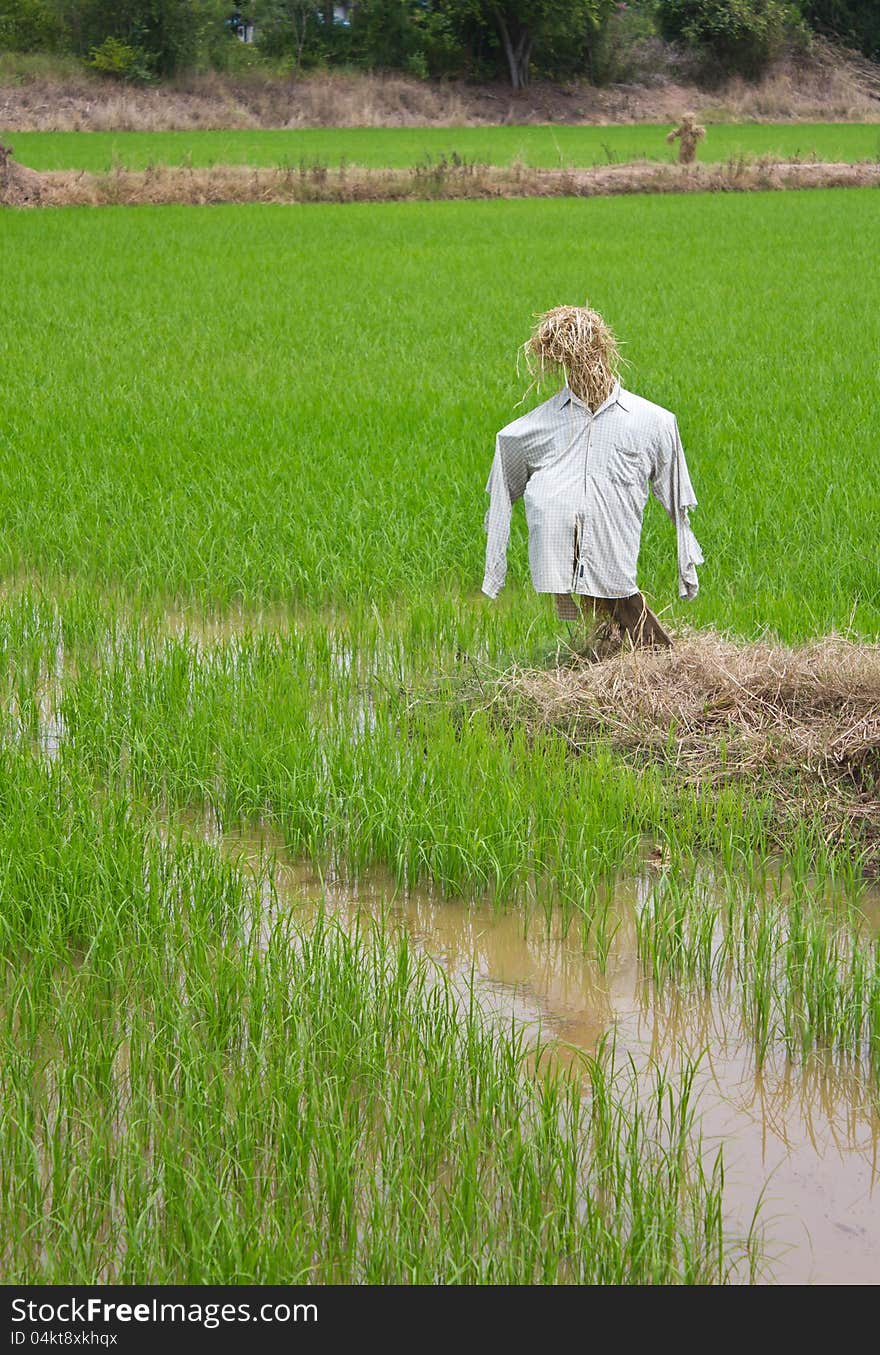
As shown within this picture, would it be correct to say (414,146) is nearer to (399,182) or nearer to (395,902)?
(399,182)

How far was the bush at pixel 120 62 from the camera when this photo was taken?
1318 inches

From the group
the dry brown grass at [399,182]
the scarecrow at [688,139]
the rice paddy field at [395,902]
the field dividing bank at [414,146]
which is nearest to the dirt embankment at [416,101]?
the field dividing bank at [414,146]

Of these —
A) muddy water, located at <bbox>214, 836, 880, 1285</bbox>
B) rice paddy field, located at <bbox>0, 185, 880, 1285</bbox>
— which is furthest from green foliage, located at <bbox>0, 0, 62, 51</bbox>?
muddy water, located at <bbox>214, 836, 880, 1285</bbox>

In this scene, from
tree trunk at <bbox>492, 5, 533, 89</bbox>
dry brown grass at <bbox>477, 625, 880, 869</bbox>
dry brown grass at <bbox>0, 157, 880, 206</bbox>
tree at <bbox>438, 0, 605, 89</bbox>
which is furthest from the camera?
tree trunk at <bbox>492, 5, 533, 89</bbox>

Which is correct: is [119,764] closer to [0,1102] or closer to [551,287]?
[0,1102]

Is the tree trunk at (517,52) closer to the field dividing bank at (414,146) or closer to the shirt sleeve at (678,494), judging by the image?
the field dividing bank at (414,146)

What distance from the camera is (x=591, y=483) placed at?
13.4ft

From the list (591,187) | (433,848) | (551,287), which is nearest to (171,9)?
(591,187)

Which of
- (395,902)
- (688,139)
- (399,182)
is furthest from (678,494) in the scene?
(688,139)

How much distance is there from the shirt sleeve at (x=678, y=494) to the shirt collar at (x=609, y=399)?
0.44 ft

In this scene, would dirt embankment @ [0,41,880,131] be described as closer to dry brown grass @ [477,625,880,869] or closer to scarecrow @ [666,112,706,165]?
scarecrow @ [666,112,706,165]

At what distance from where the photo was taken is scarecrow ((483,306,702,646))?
13.4ft

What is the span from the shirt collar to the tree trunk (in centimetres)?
3616

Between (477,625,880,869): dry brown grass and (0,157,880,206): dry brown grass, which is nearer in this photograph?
(477,625,880,869): dry brown grass
